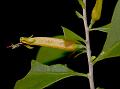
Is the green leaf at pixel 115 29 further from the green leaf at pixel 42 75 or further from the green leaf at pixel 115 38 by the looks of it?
the green leaf at pixel 42 75

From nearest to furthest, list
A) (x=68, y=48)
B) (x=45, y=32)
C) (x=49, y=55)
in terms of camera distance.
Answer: (x=68, y=48) → (x=49, y=55) → (x=45, y=32)

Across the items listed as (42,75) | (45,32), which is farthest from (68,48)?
(45,32)

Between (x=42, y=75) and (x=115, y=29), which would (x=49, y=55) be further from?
(x=115, y=29)

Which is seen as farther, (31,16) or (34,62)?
(31,16)

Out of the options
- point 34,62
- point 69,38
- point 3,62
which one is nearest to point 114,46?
point 69,38

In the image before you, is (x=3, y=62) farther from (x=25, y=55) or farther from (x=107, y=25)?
(x=107, y=25)
